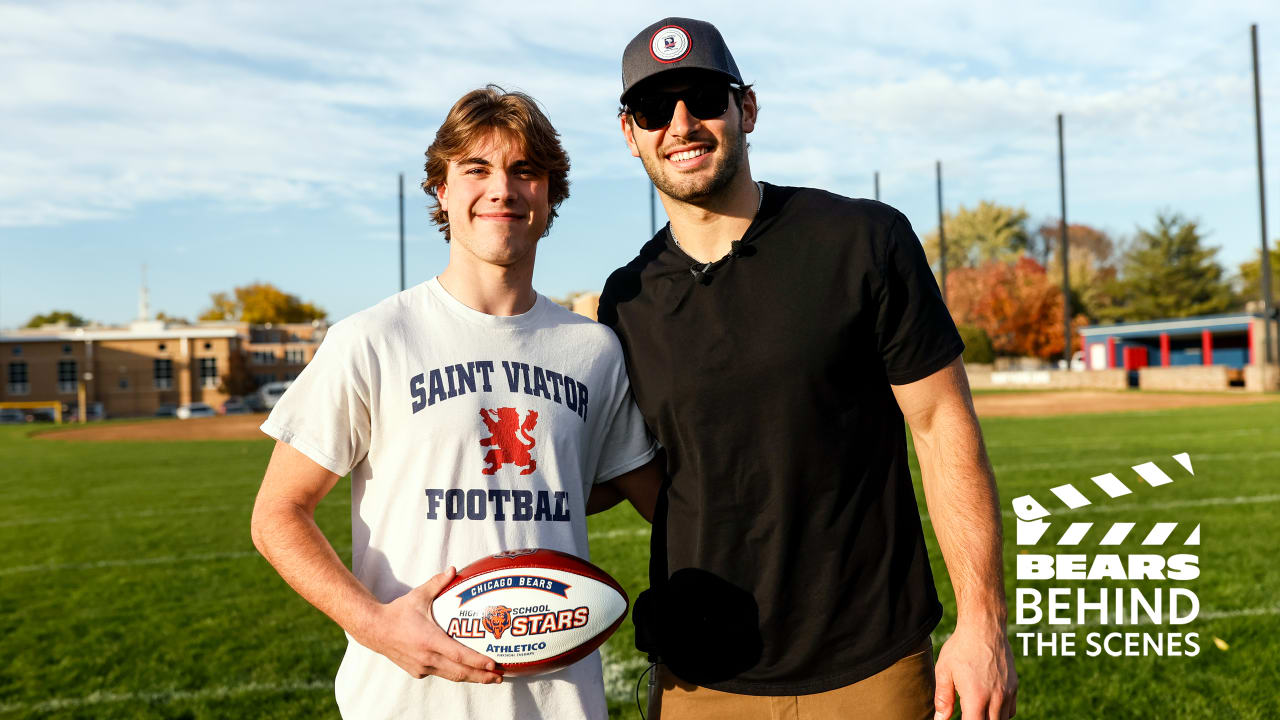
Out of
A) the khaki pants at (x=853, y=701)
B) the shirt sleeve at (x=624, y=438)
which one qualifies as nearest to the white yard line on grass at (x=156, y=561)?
the shirt sleeve at (x=624, y=438)

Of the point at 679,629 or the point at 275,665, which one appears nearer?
the point at 679,629

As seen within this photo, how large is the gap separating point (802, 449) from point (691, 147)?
2.79 ft

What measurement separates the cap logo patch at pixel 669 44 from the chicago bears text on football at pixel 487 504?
47.2 inches

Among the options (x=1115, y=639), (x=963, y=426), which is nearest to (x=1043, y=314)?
(x=1115, y=639)

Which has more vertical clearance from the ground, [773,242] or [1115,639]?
[773,242]

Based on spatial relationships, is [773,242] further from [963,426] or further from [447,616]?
[447,616]

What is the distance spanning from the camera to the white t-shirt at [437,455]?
2.31 m

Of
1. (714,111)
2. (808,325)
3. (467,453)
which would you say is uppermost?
(714,111)

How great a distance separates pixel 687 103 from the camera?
2.53 meters

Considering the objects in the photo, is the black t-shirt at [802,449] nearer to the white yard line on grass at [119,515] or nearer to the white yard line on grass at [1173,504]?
the white yard line on grass at [1173,504]

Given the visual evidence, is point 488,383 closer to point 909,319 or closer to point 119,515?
point 909,319

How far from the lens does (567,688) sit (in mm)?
2416

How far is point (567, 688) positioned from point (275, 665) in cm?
378

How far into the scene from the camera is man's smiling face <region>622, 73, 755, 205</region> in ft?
8.27
